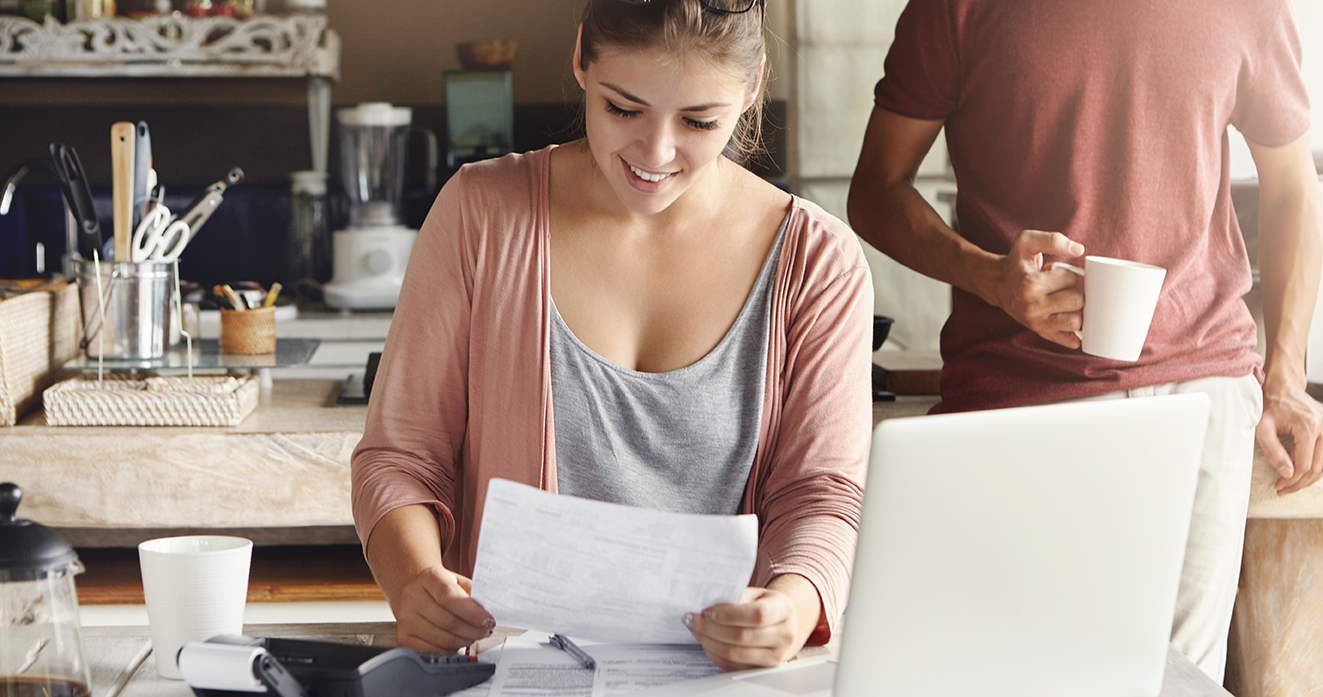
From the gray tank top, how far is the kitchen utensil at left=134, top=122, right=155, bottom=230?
1021 mm

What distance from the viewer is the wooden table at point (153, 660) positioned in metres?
0.83

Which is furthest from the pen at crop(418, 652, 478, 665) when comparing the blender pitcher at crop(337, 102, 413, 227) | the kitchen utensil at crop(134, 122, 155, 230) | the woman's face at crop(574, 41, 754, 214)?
the blender pitcher at crop(337, 102, 413, 227)

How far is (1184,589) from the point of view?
144cm

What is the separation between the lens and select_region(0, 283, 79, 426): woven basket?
5.46 ft

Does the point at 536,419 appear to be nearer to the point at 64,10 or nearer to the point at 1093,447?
the point at 1093,447

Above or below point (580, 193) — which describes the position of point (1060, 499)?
below

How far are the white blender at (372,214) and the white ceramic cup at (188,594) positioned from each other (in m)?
1.72

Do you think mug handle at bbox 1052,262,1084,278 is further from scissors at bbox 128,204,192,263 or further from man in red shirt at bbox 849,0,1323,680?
scissors at bbox 128,204,192,263

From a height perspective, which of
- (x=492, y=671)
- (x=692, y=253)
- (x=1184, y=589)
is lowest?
(x=1184, y=589)

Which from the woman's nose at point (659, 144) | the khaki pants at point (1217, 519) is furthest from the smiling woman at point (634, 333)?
the khaki pants at point (1217, 519)

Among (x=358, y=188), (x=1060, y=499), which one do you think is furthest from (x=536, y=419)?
(x=358, y=188)

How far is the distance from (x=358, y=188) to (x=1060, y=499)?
2.29 meters

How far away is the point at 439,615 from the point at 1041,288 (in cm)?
75

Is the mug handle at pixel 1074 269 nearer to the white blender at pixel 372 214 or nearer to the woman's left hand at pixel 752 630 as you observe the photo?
the woman's left hand at pixel 752 630
